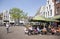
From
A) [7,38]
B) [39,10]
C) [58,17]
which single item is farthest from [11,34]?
[58,17]

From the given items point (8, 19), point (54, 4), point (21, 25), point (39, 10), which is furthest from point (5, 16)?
point (54, 4)

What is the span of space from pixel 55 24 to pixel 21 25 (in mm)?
269

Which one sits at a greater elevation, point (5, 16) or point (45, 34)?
point (5, 16)

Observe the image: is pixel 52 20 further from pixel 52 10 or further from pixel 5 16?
pixel 5 16

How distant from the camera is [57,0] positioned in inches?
59.4

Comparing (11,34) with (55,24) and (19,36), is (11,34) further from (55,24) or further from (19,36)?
(55,24)

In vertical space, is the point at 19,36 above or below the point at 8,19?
below

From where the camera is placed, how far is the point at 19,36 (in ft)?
5.17

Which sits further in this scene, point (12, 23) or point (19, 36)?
point (19, 36)

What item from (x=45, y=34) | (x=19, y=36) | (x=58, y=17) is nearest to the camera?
Answer: (x=58, y=17)

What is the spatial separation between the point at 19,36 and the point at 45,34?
258 mm

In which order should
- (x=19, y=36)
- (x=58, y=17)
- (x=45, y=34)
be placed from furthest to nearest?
(x=45, y=34), (x=19, y=36), (x=58, y=17)

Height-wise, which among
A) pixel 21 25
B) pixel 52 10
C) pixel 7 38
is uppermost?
pixel 52 10

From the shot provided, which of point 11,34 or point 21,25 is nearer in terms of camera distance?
point 21,25
